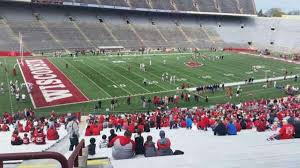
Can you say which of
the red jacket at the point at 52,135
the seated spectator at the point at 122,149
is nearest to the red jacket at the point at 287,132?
the seated spectator at the point at 122,149

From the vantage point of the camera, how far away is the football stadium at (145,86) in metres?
8.38

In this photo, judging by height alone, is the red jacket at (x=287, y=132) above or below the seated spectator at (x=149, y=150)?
above

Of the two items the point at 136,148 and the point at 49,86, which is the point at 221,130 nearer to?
the point at 136,148

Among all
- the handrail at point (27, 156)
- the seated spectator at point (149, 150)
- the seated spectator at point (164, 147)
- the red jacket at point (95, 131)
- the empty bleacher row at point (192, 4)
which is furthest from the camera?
the empty bleacher row at point (192, 4)

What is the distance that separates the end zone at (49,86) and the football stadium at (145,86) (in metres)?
0.12

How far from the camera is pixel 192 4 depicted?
71.5m

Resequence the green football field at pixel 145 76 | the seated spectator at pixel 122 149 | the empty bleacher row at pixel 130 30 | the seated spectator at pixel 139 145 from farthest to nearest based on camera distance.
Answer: the empty bleacher row at pixel 130 30, the green football field at pixel 145 76, the seated spectator at pixel 139 145, the seated spectator at pixel 122 149

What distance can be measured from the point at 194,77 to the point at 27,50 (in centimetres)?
2092

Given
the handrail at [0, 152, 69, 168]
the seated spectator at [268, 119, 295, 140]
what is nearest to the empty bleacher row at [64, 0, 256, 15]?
the seated spectator at [268, 119, 295, 140]

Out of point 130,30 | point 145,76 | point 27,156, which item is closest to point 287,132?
point 27,156

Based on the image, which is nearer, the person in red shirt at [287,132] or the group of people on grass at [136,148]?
the group of people on grass at [136,148]

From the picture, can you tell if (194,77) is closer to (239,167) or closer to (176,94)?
(176,94)

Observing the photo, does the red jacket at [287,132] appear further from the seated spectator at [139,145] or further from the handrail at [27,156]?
the handrail at [27,156]

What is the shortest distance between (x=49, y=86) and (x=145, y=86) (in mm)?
6837
